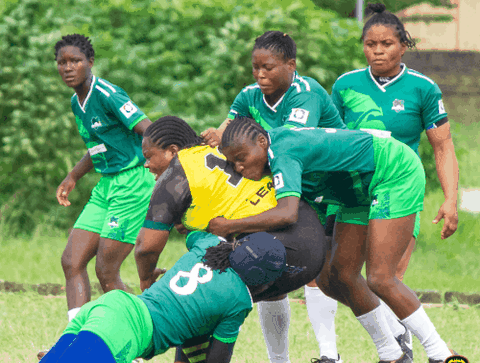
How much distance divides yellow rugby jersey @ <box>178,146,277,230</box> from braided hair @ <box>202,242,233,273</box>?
0.68 feet

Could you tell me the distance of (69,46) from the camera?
5.45 metres

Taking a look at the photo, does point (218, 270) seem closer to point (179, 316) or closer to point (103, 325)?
point (179, 316)

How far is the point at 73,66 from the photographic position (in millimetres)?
5387

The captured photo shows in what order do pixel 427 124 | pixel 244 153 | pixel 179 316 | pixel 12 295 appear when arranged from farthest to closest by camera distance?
pixel 12 295
pixel 427 124
pixel 244 153
pixel 179 316

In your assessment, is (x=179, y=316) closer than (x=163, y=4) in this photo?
Yes

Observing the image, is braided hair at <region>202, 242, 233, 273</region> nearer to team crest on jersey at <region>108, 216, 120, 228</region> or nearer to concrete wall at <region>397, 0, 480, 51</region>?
team crest on jersey at <region>108, 216, 120, 228</region>

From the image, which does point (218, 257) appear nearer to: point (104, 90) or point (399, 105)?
point (399, 105)

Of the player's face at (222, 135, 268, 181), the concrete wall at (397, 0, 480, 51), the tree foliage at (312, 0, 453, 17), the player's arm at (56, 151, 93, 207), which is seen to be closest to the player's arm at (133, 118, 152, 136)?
the player's arm at (56, 151, 93, 207)

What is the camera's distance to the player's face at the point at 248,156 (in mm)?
3709

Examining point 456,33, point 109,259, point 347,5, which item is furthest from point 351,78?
point 456,33

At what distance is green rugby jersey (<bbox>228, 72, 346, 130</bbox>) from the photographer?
4.35 meters

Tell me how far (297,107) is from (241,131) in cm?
72

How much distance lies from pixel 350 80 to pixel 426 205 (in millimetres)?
6513

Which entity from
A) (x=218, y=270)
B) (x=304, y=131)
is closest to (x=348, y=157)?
(x=304, y=131)
